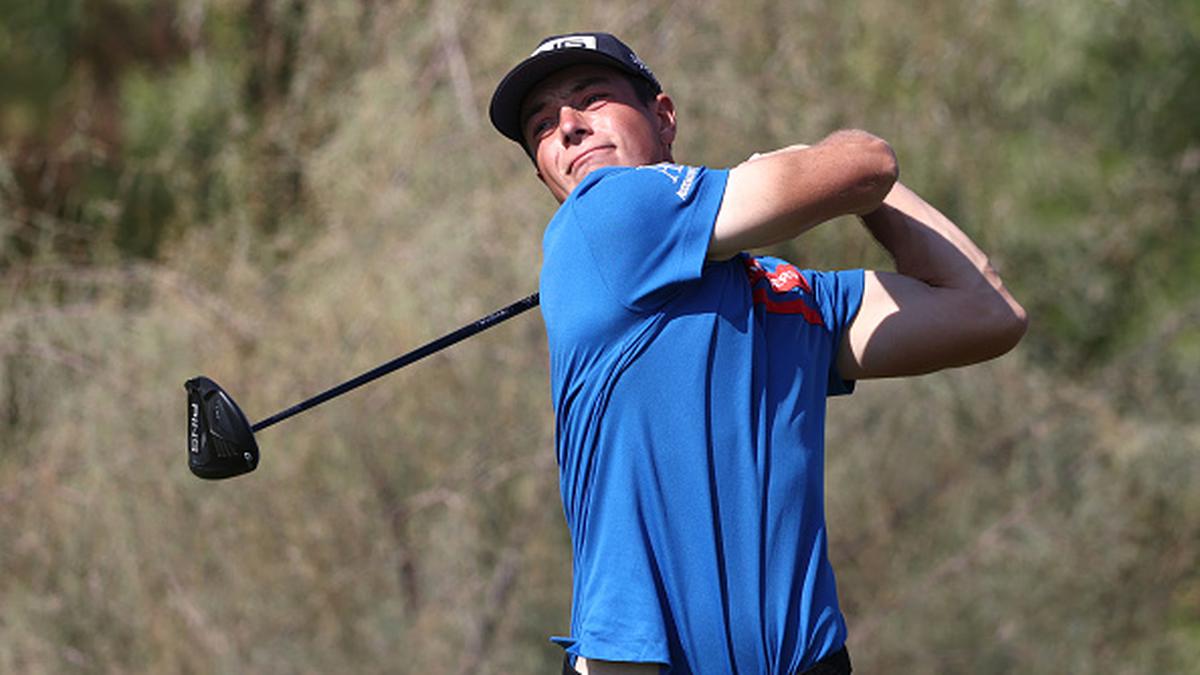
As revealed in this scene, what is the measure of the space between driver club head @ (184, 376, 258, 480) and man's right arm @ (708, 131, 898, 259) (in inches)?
33.0

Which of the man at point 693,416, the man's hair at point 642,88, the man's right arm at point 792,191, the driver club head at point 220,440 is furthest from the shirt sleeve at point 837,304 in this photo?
the driver club head at point 220,440

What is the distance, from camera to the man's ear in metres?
2.64

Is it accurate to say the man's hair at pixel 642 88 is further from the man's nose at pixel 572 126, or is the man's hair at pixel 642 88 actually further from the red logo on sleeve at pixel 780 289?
the red logo on sleeve at pixel 780 289

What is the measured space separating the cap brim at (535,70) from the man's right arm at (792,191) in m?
0.35

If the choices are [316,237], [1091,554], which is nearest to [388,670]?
[316,237]

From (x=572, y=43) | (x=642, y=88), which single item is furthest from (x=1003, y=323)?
(x=572, y=43)

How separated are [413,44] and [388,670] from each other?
9.30ft

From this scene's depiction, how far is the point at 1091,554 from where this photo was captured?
7324 mm

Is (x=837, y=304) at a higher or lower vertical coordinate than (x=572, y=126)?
lower

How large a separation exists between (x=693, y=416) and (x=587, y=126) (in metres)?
0.53

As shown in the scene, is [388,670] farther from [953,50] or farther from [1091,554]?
[953,50]

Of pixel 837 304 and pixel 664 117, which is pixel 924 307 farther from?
pixel 664 117

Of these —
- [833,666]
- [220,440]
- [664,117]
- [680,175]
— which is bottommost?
[833,666]

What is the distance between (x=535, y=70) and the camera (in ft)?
8.45
